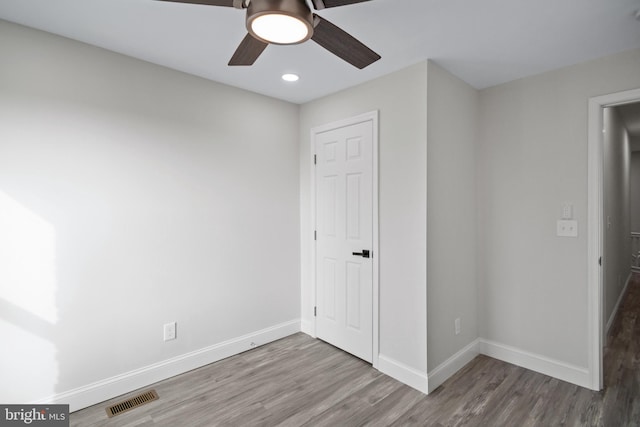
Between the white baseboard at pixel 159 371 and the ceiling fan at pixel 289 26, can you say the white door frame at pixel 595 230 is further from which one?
the white baseboard at pixel 159 371

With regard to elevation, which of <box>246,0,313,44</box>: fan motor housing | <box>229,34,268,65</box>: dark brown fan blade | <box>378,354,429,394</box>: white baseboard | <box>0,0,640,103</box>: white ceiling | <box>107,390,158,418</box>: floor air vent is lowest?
<box>107,390,158,418</box>: floor air vent

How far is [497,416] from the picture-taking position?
2.12 meters

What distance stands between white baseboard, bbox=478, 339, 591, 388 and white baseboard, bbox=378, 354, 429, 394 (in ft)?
3.12

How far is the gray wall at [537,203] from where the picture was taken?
2482 millimetres

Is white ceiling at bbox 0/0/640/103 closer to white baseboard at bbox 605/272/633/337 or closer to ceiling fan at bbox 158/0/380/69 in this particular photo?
ceiling fan at bbox 158/0/380/69

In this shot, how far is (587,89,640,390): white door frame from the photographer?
2.40m

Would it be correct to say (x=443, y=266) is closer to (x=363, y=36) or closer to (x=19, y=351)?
(x=363, y=36)

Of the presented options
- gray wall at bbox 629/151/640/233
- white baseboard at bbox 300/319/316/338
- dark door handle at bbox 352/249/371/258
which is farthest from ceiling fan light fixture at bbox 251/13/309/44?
gray wall at bbox 629/151/640/233

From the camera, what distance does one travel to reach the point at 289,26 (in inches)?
51.4

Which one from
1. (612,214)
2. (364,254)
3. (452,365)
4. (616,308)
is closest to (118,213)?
(364,254)

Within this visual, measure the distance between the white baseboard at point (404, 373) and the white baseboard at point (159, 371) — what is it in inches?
44.9

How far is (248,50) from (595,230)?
273cm

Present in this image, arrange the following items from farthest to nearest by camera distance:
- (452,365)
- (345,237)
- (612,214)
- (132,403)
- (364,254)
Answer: (612,214) < (345,237) < (364,254) < (452,365) < (132,403)

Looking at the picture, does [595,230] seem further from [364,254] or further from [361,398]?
[361,398]
